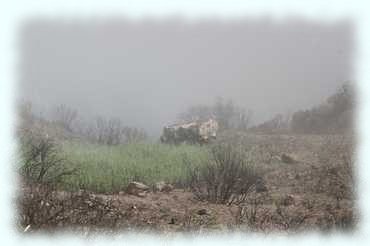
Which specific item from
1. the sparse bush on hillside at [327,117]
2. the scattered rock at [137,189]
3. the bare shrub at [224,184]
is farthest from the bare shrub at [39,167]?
the sparse bush on hillside at [327,117]

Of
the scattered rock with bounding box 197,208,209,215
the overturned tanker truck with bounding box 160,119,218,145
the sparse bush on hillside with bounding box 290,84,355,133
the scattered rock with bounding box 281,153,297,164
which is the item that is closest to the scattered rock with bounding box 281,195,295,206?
the scattered rock with bounding box 197,208,209,215

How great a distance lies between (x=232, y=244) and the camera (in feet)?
10.8

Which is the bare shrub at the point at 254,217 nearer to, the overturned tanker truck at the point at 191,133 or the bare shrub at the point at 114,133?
the bare shrub at the point at 114,133

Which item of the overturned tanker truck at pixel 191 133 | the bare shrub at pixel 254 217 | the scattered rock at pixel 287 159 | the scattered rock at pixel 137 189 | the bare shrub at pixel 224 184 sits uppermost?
the overturned tanker truck at pixel 191 133

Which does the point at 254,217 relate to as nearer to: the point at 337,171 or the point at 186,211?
the point at 186,211

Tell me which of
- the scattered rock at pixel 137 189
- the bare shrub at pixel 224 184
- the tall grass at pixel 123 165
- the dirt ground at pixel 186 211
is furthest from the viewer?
the tall grass at pixel 123 165

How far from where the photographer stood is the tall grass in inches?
246

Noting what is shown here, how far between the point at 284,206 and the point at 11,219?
10.2ft

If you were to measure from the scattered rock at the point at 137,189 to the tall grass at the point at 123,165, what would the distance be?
0.50 ft

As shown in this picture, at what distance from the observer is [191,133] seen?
12250mm

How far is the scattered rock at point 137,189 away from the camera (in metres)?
6.12

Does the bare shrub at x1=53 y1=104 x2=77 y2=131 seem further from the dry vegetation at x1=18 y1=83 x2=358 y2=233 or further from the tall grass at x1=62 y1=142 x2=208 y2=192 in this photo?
the tall grass at x1=62 y1=142 x2=208 y2=192

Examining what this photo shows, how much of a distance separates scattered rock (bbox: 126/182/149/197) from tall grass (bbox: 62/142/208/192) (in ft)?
0.50

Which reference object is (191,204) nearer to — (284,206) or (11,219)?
(284,206)
